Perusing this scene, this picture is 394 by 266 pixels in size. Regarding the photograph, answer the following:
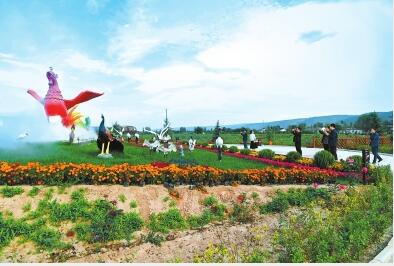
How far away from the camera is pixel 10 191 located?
608 cm

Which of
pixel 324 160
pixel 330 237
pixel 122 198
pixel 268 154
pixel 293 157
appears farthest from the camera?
pixel 268 154

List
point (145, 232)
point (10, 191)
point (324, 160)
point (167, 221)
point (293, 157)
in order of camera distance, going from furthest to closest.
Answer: point (293, 157) < point (324, 160) < point (10, 191) < point (167, 221) < point (145, 232)

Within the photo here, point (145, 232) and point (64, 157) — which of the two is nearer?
point (145, 232)

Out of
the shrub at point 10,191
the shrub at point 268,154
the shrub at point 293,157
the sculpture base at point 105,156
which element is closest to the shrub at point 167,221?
the shrub at point 10,191

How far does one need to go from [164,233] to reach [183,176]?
62.8 inches

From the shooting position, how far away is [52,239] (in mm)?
5164

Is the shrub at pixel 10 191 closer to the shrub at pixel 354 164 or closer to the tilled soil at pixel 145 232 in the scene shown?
the tilled soil at pixel 145 232

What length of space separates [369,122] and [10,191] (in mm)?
25523

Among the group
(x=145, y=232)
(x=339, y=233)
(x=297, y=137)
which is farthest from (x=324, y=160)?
(x=145, y=232)

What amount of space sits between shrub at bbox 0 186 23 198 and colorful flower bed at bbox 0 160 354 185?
0.26 metres

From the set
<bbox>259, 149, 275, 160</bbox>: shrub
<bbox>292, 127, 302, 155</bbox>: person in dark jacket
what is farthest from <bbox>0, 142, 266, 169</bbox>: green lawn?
<bbox>292, 127, 302, 155</bbox>: person in dark jacket

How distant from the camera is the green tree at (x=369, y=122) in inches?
1006

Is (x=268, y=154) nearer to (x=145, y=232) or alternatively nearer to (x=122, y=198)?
(x=122, y=198)

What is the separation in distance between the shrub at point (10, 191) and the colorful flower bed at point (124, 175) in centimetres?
26
